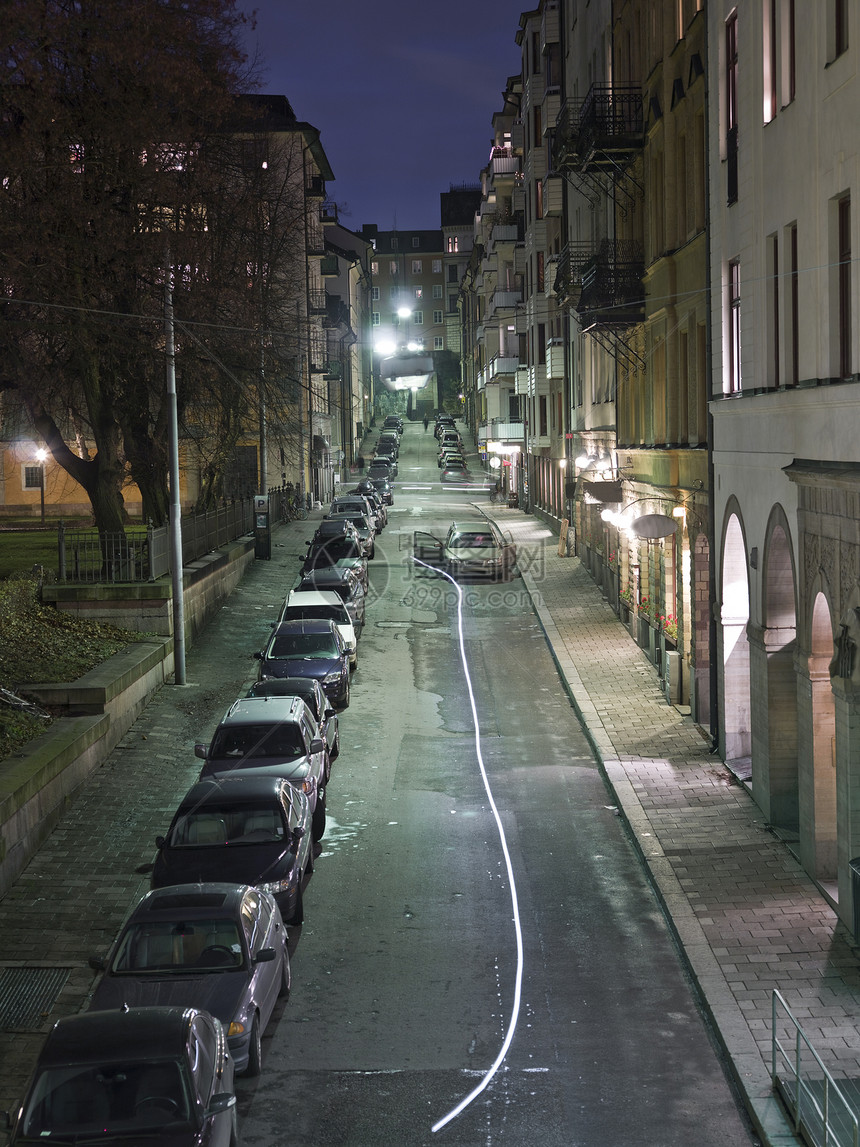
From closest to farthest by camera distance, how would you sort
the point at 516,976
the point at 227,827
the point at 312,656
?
the point at 516,976, the point at 227,827, the point at 312,656

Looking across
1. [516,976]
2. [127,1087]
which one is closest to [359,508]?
[516,976]

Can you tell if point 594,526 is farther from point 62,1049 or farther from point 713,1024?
point 62,1049

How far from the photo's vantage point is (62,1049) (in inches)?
328

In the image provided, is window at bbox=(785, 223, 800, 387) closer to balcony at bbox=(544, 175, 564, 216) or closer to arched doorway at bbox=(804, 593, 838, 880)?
arched doorway at bbox=(804, 593, 838, 880)

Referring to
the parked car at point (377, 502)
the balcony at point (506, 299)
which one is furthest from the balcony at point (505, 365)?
the parked car at point (377, 502)

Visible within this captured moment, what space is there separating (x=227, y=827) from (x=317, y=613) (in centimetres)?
1409

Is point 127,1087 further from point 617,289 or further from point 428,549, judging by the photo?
point 428,549

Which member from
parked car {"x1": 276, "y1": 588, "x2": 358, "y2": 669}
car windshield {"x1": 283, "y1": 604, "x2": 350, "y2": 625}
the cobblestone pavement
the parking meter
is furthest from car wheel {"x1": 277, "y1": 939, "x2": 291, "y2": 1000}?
the parking meter

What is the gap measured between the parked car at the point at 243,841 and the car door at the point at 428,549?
26487mm

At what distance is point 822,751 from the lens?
46.9 feet

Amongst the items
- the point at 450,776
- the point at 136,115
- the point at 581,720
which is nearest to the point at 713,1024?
the point at 450,776

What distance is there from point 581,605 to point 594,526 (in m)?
4.50

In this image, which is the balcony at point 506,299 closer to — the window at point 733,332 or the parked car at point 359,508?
the parked car at point 359,508

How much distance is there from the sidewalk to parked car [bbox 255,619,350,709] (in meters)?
4.30
